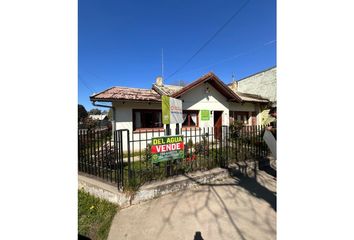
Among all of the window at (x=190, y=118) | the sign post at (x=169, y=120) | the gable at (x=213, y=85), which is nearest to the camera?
the sign post at (x=169, y=120)

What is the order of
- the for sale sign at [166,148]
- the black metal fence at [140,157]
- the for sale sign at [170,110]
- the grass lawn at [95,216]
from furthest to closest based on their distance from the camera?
the for sale sign at [170,110]
the for sale sign at [166,148]
the black metal fence at [140,157]
the grass lawn at [95,216]

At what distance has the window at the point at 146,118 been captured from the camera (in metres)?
8.98

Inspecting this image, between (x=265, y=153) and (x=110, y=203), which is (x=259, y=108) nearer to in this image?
(x=265, y=153)

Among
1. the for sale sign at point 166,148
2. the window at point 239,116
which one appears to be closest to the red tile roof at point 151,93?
the window at point 239,116

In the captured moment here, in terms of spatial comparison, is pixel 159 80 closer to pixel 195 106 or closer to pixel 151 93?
pixel 151 93

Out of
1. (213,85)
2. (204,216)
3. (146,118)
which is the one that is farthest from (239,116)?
(204,216)

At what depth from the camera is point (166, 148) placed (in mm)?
4336

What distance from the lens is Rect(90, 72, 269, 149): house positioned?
848 centimetres

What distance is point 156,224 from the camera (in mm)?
2971

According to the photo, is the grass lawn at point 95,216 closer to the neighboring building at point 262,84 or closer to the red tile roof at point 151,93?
the red tile roof at point 151,93

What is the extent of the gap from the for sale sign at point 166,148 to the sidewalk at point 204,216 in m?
0.89

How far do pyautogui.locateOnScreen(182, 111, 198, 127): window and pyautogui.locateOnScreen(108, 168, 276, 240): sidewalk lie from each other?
638 cm
